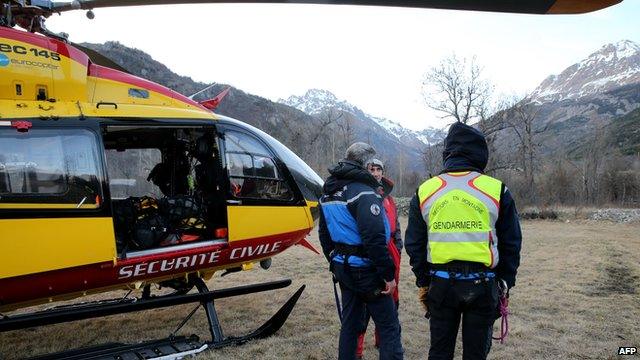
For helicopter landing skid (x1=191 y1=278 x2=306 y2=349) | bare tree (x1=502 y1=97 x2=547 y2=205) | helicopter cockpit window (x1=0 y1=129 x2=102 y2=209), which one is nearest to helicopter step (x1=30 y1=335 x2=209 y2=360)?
helicopter landing skid (x1=191 y1=278 x2=306 y2=349)

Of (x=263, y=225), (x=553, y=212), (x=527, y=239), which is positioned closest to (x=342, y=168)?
(x=263, y=225)

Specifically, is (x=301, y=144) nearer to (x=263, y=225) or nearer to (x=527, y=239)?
(x=527, y=239)

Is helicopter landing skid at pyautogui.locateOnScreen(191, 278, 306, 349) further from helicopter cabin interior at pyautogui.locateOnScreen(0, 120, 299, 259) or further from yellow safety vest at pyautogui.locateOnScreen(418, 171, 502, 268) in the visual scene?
yellow safety vest at pyautogui.locateOnScreen(418, 171, 502, 268)

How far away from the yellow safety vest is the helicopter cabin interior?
8.33 feet

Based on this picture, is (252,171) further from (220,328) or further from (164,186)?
(220,328)

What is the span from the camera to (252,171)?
17.4ft

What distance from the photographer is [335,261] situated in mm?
3861

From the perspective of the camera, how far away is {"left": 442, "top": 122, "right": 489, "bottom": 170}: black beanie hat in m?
3.12

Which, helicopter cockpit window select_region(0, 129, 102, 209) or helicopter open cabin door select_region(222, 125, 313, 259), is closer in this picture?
helicopter cockpit window select_region(0, 129, 102, 209)

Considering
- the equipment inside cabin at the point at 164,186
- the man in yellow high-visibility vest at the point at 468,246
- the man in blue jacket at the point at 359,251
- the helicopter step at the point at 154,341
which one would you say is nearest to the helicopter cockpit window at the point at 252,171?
the equipment inside cabin at the point at 164,186

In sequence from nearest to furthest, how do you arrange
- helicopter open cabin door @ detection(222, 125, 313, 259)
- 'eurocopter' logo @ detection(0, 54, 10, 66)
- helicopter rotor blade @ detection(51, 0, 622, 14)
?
helicopter rotor blade @ detection(51, 0, 622, 14), 'eurocopter' logo @ detection(0, 54, 10, 66), helicopter open cabin door @ detection(222, 125, 313, 259)

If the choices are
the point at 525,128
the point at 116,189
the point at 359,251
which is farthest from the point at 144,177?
the point at 525,128

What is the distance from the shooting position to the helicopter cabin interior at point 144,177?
391 cm

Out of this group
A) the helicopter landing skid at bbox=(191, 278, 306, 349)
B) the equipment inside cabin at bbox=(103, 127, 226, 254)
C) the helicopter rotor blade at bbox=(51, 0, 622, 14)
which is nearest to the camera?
the helicopter rotor blade at bbox=(51, 0, 622, 14)
